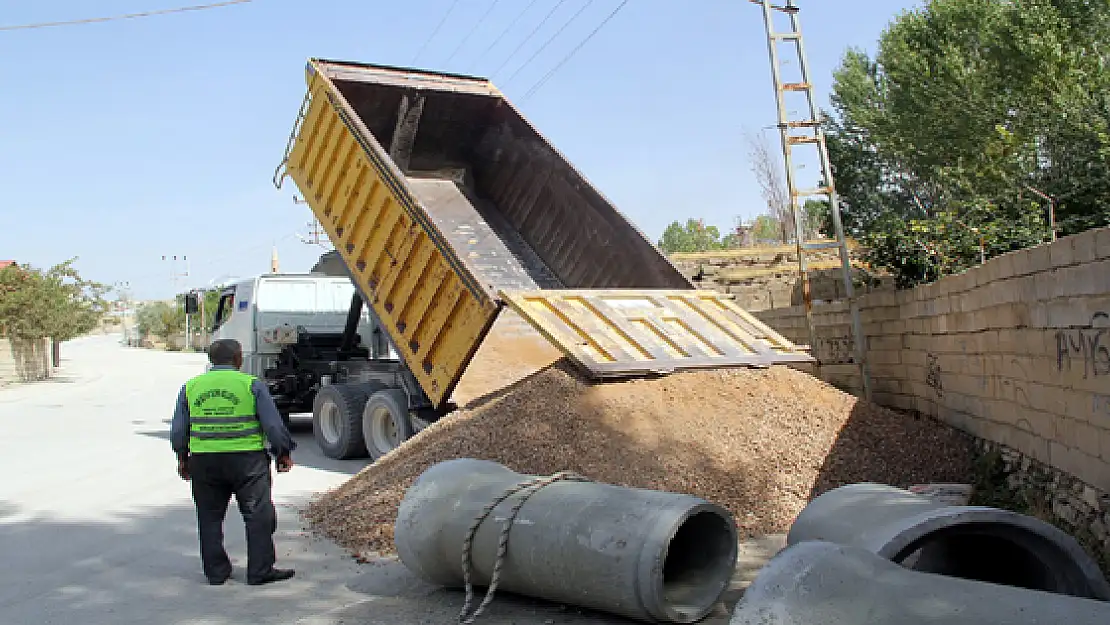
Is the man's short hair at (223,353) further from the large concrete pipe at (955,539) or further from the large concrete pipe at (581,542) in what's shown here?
the large concrete pipe at (955,539)

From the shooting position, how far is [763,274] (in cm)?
1653

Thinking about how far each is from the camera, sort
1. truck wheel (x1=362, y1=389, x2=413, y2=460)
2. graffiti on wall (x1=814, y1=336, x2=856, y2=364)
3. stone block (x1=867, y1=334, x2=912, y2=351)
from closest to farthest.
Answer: stone block (x1=867, y1=334, x2=912, y2=351)
truck wheel (x1=362, y1=389, x2=413, y2=460)
graffiti on wall (x1=814, y1=336, x2=856, y2=364)

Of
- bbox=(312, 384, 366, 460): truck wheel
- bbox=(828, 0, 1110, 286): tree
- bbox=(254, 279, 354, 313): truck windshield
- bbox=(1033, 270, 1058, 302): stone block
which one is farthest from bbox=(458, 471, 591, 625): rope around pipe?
bbox=(254, 279, 354, 313): truck windshield

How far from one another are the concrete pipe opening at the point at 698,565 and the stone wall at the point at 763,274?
36.8 feet

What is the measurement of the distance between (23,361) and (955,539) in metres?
32.7

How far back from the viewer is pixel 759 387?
7.09 m

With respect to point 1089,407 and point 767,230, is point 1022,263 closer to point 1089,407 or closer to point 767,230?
point 1089,407

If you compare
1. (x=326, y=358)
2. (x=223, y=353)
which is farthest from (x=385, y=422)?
(x=223, y=353)

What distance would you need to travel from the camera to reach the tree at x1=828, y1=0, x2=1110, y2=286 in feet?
44.0

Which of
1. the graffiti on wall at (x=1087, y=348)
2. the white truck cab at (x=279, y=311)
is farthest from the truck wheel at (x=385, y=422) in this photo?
the graffiti on wall at (x=1087, y=348)

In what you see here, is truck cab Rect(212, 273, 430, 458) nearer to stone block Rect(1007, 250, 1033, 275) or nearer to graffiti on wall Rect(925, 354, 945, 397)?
graffiti on wall Rect(925, 354, 945, 397)

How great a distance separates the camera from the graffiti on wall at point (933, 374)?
706cm

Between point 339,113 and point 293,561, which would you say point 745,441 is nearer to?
point 293,561

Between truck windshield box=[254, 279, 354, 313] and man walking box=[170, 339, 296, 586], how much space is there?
22.4 ft
